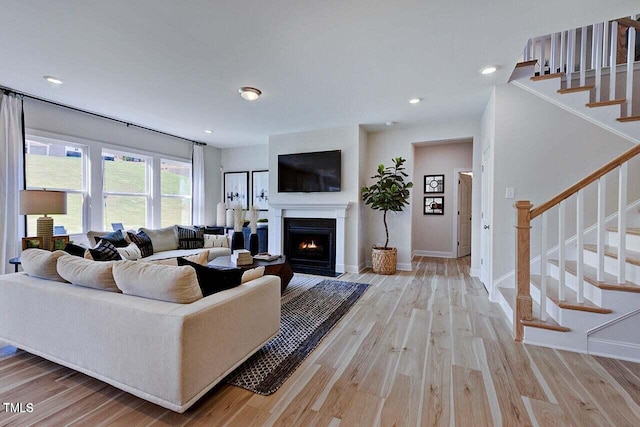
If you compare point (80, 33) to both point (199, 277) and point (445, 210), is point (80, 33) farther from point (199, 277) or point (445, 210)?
point (445, 210)

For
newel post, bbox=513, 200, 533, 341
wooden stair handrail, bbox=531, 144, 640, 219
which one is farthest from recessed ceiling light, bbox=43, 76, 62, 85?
wooden stair handrail, bbox=531, 144, 640, 219

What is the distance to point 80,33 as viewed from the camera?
2.28 metres

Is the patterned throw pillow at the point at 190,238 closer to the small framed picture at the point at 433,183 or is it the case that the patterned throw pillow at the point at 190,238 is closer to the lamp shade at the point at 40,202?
the lamp shade at the point at 40,202

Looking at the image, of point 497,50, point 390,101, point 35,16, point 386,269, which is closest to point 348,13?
point 497,50

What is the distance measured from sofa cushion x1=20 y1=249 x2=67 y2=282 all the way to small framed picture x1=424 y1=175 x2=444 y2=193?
6164 millimetres

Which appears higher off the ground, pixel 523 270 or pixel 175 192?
pixel 175 192

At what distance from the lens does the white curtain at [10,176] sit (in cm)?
343

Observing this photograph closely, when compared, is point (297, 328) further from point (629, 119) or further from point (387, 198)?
point (629, 119)

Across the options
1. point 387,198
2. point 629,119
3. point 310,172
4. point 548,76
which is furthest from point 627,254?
point 310,172

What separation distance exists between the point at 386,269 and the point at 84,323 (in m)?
3.94

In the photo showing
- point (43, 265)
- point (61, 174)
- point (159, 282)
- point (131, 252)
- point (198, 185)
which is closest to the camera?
point (159, 282)

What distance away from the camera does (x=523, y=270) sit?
7.93 ft

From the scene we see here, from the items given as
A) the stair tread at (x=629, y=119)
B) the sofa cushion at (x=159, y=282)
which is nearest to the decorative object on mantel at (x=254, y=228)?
the sofa cushion at (x=159, y=282)

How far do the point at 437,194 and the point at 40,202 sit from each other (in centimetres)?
661
